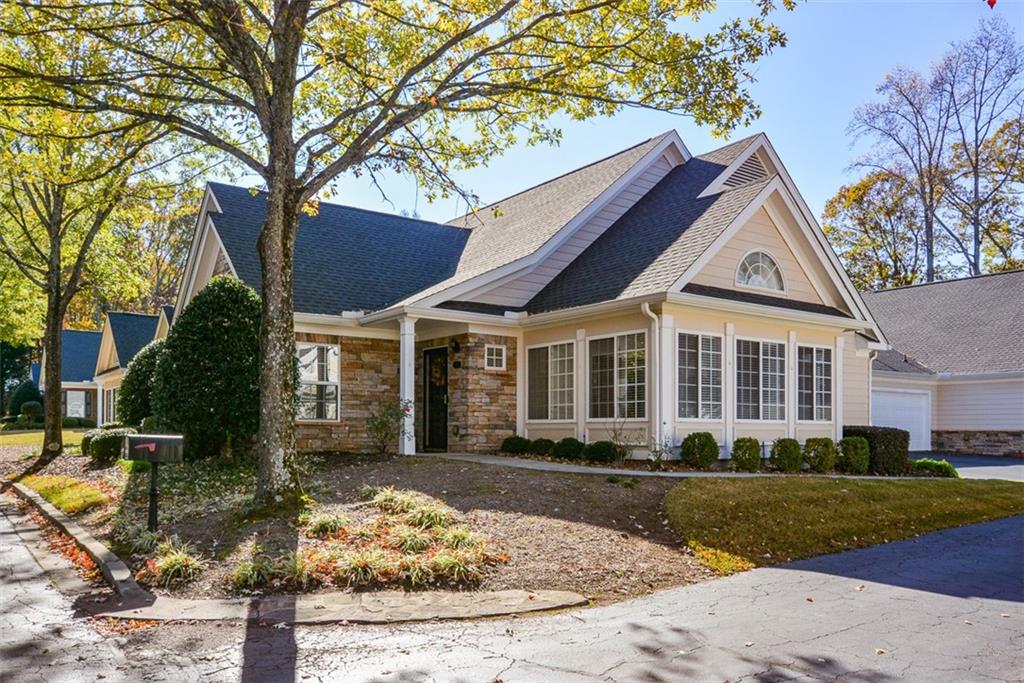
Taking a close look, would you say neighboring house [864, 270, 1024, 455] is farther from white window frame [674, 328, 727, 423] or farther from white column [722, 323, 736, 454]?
white window frame [674, 328, 727, 423]

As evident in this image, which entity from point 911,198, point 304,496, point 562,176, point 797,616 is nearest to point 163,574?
point 304,496

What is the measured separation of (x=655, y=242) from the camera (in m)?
15.0

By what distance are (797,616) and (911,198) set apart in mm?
36351

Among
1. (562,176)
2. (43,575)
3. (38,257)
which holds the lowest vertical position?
(43,575)

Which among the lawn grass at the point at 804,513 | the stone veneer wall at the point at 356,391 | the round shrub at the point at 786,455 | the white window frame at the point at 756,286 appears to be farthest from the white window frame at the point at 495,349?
the lawn grass at the point at 804,513

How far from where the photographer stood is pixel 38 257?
20531mm

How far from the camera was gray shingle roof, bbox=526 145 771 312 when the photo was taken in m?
13.7

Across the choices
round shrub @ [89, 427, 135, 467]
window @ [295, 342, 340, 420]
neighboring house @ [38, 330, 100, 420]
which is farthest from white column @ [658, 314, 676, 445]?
neighboring house @ [38, 330, 100, 420]

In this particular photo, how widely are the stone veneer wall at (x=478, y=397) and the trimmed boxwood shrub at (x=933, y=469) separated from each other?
7952mm

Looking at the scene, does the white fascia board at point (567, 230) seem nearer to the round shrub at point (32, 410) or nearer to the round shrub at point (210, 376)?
the round shrub at point (210, 376)

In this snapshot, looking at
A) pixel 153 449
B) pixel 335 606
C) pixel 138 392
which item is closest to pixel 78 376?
pixel 138 392

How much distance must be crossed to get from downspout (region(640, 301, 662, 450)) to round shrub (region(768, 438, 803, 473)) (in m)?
2.33

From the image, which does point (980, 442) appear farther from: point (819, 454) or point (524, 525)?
point (524, 525)

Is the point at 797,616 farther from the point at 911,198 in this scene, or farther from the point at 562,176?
the point at 911,198
